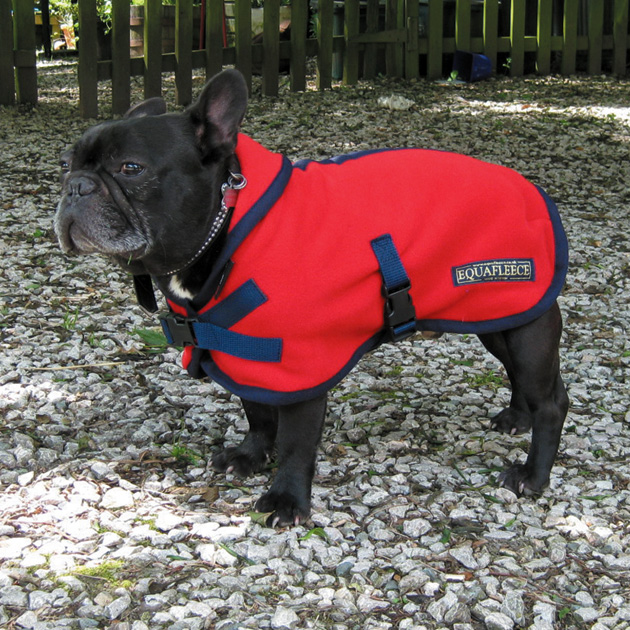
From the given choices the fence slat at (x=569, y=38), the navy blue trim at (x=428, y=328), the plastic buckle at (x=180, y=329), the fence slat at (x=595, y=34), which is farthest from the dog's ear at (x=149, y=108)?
the fence slat at (x=595, y=34)

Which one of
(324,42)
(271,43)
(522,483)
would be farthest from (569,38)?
(522,483)

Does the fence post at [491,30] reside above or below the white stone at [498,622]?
above

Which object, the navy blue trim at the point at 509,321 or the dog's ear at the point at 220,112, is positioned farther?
the navy blue trim at the point at 509,321

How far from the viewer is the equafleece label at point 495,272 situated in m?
2.93

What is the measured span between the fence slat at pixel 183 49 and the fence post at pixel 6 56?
1.53m

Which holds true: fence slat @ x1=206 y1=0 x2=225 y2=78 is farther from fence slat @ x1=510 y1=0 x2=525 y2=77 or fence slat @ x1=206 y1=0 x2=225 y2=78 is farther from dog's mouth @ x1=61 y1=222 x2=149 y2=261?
dog's mouth @ x1=61 y1=222 x2=149 y2=261

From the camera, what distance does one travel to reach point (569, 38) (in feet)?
34.3

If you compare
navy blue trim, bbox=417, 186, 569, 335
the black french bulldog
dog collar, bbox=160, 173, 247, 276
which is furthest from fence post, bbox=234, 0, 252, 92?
dog collar, bbox=160, 173, 247, 276

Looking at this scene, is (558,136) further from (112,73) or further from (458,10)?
(112,73)

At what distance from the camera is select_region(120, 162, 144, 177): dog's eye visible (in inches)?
102

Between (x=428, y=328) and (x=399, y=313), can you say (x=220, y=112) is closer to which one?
(x=399, y=313)

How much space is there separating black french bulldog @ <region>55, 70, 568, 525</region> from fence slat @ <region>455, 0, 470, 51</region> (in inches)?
298

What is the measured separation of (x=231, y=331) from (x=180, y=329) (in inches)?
7.6

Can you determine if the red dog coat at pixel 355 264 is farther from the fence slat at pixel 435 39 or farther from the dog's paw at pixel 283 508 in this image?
the fence slat at pixel 435 39
